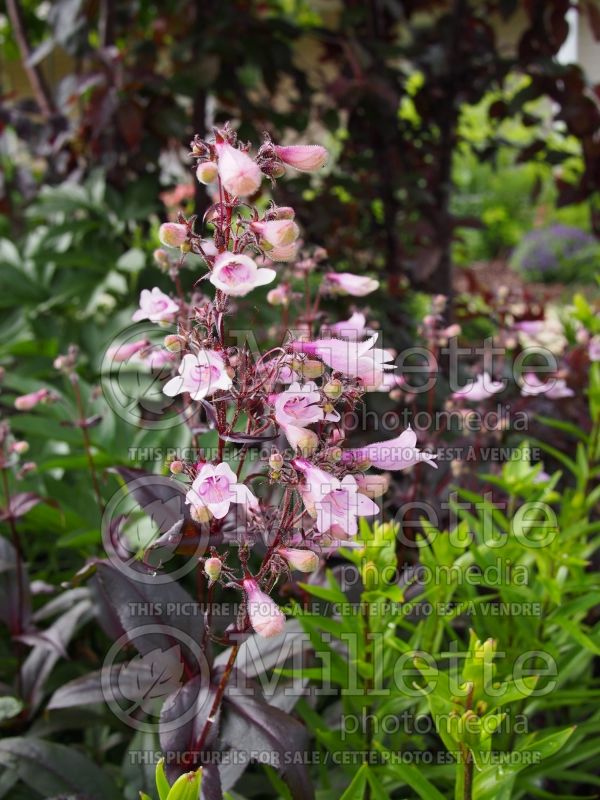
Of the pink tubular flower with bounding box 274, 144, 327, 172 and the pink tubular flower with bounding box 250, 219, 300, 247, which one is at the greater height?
the pink tubular flower with bounding box 274, 144, 327, 172

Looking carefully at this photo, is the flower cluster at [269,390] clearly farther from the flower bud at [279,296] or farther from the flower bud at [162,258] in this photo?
the flower bud at [279,296]

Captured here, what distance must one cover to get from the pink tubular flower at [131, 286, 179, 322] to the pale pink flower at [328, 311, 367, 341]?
0.26 meters

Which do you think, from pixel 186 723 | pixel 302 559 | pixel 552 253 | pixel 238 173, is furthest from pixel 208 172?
pixel 552 253

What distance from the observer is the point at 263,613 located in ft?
2.41

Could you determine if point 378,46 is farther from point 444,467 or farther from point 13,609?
point 13,609

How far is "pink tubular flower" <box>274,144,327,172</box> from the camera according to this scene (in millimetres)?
765

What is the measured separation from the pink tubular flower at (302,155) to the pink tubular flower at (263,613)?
1.42ft

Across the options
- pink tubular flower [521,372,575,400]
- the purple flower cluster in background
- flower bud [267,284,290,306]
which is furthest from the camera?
the purple flower cluster in background

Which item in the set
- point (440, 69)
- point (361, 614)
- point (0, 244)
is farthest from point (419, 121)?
point (361, 614)

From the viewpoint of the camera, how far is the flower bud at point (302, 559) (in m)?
0.75

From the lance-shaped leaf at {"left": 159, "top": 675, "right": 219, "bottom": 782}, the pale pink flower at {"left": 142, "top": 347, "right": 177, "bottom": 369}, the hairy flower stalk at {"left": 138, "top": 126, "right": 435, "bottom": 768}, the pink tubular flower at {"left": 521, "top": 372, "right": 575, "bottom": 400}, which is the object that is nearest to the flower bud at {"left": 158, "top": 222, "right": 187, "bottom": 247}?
the hairy flower stalk at {"left": 138, "top": 126, "right": 435, "bottom": 768}

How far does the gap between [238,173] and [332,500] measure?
1.07 feet

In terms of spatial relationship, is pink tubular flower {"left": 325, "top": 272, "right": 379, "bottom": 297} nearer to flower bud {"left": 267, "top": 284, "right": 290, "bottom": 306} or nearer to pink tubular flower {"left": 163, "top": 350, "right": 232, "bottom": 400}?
flower bud {"left": 267, "top": 284, "right": 290, "bottom": 306}

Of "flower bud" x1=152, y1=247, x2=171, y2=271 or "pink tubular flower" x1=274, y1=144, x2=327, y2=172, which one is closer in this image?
"pink tubular flower" x1=274, y1=144, x2=327, y2=172
